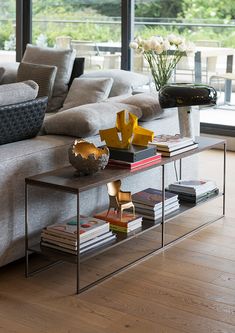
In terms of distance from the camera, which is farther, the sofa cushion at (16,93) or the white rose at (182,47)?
the white rose at (182,47)

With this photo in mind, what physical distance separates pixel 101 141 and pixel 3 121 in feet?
1.96

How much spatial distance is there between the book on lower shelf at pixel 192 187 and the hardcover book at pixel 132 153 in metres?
0.65

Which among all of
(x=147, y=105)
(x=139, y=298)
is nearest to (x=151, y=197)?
(x=147, y=105)

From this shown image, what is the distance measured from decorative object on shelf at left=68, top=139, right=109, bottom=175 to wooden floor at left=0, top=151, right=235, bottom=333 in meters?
0.55

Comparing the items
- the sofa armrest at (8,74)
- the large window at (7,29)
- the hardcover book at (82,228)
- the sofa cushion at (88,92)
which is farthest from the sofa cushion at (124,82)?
the large window at (7,29)

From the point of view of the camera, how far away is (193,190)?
14.2 ft

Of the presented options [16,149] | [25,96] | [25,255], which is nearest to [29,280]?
[25,255]

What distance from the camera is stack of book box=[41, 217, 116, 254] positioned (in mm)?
3373

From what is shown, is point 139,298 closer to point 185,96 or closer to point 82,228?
point 82,228

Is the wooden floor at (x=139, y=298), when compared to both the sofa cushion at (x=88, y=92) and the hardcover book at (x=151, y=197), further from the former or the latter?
the sofa cushion at (x=88, y=92)

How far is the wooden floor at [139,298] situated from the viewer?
2.99 m

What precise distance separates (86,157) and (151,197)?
2.49 feet

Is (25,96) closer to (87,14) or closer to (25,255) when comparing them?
(25,255)

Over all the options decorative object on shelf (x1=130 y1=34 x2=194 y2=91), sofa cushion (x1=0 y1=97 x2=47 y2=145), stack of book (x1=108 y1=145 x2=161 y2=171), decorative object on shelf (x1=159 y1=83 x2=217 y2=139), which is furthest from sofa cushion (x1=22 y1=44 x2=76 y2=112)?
stack of book (x1=108 y1=145 x2=161 y2=171)
